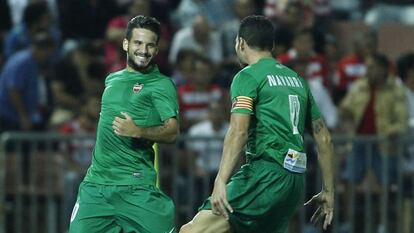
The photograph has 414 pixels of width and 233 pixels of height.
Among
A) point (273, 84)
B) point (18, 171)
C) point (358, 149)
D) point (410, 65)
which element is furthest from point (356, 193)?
point (273, 84)

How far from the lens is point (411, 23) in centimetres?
1838

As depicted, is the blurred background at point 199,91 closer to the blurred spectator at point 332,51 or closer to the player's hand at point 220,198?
the blurred spectator at point 332,51

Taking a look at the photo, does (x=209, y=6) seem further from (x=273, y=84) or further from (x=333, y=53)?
(x=273, y=84)

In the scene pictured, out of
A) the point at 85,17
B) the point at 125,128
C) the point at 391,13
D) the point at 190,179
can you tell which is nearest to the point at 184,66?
the point at 85,17

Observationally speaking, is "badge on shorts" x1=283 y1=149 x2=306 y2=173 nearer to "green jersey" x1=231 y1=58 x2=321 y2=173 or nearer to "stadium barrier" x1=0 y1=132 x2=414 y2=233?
"green jersey" x1=231 y1=58 x2=321 y2=173

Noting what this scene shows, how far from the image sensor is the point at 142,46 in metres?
10.2

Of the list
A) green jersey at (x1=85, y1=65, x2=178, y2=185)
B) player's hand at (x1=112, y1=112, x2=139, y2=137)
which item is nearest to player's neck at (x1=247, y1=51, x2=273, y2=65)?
green jersey at (x1=85, y1=65, x2=178, y2=185)

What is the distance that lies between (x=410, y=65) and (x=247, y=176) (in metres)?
6.15

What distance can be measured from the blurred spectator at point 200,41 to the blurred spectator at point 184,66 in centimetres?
34

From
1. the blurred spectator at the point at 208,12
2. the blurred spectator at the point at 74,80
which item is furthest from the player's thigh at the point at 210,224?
the blurred spectator at the point at 208,12

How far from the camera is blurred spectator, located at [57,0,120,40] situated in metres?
18.2

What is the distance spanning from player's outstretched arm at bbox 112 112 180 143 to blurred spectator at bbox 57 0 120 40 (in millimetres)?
8230

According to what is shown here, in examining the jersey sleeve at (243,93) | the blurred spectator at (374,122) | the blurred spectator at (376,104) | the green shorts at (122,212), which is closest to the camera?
the jersey sleeve at (243,93)

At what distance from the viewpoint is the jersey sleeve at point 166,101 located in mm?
10125
